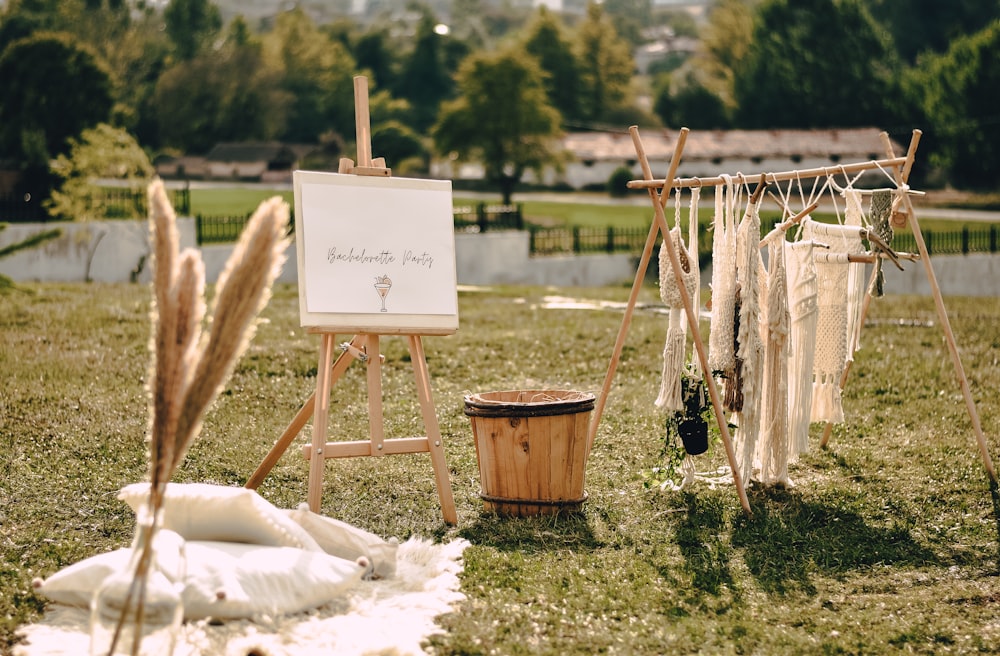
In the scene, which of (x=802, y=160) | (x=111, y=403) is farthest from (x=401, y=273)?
(x=802, y=160)

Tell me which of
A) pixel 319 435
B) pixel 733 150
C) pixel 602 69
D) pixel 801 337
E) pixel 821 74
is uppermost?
pixel 602 69

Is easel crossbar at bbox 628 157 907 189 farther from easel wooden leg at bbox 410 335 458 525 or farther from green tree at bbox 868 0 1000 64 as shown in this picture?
green tree at bbox 868 0 1000 64

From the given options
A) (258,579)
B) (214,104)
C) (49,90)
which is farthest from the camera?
(214,104)

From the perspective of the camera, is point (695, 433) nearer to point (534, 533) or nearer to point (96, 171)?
point (534, 533)

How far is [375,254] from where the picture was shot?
5.91 metres

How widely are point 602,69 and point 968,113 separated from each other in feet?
82.2

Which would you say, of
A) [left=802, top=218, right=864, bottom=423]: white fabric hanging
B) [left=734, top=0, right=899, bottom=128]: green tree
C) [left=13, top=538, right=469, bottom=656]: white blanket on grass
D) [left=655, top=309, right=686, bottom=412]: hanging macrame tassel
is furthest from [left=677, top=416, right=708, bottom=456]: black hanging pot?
[left=734, top=0, right=899, bottom=128]: green tree

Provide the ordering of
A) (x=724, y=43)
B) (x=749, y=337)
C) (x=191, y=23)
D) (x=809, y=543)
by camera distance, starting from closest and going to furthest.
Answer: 1. (x=809, y=543)
2. (x=749, y=337)
3. (x=724, y=43)
4. (x=191, y=23)

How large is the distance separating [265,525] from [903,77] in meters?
53.7

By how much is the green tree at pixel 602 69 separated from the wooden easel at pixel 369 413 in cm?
6029

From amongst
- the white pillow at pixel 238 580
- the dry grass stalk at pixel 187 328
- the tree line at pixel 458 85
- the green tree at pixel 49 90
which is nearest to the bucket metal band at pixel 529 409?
the white pillow at pixel 238 580

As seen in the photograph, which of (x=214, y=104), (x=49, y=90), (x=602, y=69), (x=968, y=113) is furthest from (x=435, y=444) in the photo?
(x=602, y=69)

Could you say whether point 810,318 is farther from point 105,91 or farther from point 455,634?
point 105,91

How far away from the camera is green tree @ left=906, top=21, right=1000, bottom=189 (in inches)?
1791
